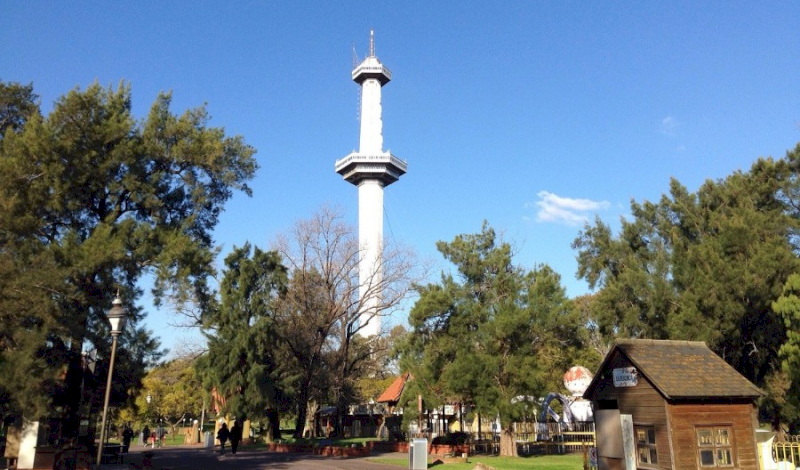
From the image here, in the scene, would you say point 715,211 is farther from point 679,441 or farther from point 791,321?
point 679,441

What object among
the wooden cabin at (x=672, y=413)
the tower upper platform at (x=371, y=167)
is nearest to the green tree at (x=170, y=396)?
the tower upper platform at (x=371, y=167)

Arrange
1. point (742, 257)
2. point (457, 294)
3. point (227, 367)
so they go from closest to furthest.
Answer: point (742, 257) < point (457, 294) < point (227, 367)

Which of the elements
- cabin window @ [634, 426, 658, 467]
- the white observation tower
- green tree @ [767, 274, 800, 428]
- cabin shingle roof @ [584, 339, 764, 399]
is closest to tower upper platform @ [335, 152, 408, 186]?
the white observation tower

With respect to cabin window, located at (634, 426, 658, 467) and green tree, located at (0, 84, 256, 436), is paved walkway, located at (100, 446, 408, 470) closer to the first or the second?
green tree, located at (0, 84, 256, 436)

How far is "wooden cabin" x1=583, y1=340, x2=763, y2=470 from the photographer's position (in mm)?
16953

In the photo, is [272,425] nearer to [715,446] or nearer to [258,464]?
[258,464]

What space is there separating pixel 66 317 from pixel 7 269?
2.49 m

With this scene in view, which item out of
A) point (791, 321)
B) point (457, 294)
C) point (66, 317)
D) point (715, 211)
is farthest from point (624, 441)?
point (715, 211)

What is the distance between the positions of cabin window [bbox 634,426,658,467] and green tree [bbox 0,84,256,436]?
15706mm

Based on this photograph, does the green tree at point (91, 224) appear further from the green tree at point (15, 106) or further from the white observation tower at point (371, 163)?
the white observation tower at point (371, 163)

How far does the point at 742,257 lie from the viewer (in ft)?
96.3

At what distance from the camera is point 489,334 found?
30547 millimetres

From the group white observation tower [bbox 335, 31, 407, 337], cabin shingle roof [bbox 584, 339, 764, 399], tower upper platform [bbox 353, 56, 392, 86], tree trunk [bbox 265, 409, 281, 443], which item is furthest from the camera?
tower upper platform [bbox 353, 56, 392, 86]

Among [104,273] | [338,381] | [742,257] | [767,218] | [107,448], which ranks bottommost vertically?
[107,448]
